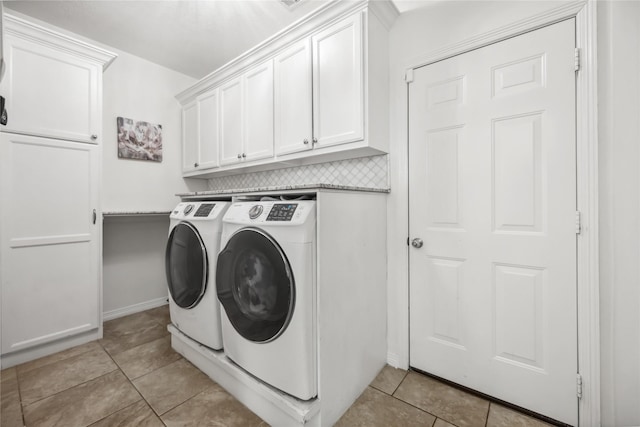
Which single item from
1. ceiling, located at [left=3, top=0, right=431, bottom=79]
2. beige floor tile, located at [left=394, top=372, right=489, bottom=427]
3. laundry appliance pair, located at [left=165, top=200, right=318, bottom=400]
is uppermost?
ceiling, located at [left=3, top=0, right=431, bottom=79]

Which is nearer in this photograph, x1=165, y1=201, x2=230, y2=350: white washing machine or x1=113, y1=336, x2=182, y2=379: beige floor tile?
x1=165, y1=201, x2=230, y2=350: white washing machine

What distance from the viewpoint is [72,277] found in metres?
2.07

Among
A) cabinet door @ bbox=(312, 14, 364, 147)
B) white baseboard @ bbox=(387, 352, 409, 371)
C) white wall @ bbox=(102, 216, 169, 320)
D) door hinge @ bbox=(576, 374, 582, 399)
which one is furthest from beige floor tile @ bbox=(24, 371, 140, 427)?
door hinge @ bbox=(576, 374, 582, 399)

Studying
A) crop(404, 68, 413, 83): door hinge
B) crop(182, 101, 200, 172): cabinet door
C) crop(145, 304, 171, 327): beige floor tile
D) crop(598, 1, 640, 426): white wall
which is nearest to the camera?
crop(598, 1, 640, 426): white wall

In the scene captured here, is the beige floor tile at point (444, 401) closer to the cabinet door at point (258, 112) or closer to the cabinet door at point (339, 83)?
the cabinet door at point (339, 83)

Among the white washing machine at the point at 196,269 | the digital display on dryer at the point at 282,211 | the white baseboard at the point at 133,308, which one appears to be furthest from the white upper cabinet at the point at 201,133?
the digital display on dryer at the point at 282,211

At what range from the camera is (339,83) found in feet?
5.73

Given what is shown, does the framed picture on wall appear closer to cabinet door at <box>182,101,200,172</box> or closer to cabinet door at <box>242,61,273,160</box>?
cabinet door at <box>182,101,200,172</box>

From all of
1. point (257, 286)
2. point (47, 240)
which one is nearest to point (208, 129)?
point (47, 240)

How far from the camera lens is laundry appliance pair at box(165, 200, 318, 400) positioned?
4.03 feet

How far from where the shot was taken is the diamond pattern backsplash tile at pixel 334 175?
1.91 meters

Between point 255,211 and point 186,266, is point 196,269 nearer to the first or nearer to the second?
point 186,266

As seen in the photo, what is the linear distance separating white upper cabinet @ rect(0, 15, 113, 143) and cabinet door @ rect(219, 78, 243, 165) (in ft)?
3.01

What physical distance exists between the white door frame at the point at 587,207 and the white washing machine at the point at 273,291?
4.20ft
